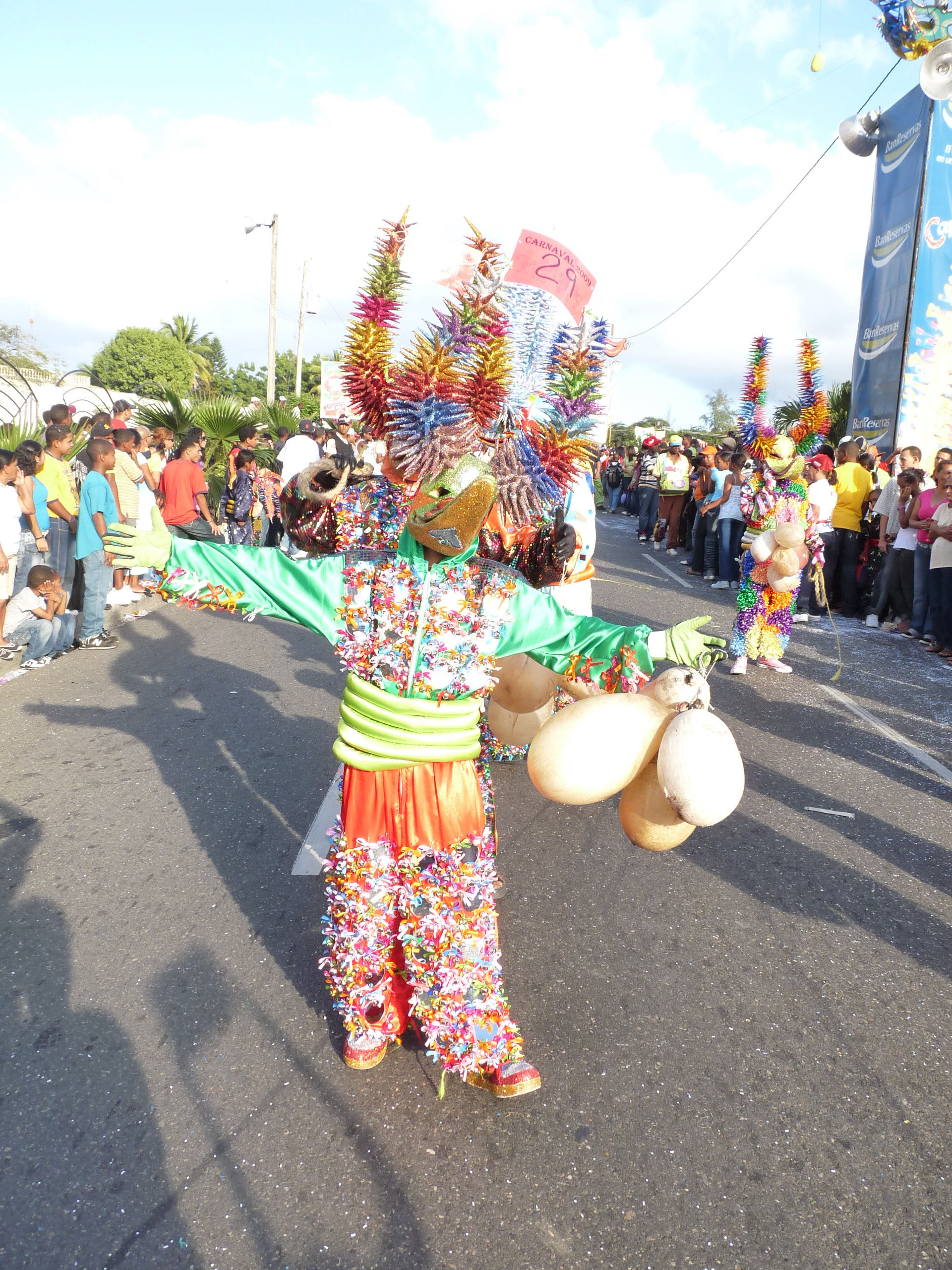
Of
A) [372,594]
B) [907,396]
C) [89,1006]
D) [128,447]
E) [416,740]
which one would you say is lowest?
[89,1006]

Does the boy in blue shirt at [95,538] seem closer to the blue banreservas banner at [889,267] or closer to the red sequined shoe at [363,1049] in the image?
the red sequined shoe at [363,1049]

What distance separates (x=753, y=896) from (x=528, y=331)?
8.33 ft

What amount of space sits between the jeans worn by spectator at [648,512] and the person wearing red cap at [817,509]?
676 cm

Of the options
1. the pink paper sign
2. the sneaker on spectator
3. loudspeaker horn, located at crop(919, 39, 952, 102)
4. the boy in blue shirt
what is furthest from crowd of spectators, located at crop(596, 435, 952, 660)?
loudspeaker horn, located at crop(919, 39, 952, 102)

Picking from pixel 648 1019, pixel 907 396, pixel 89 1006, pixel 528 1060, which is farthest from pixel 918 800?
pixel 907 396

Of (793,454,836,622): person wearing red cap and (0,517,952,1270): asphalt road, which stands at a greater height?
(793,454,836,622): person wearing red cap

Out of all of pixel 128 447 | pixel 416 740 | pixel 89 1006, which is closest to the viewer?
pixel 416 740

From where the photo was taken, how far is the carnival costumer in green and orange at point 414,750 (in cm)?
237

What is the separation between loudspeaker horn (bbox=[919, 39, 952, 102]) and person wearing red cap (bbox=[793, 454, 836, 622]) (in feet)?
21.1

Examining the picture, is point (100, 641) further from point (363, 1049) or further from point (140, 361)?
point (140, 361)

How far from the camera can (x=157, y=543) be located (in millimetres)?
2502

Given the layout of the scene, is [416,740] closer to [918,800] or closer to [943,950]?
[943,950]

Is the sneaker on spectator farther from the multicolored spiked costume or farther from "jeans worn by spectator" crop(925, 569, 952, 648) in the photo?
"jeans worn by spectator" crop(925, 569, 952, 648)

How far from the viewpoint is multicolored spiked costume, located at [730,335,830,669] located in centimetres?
689
